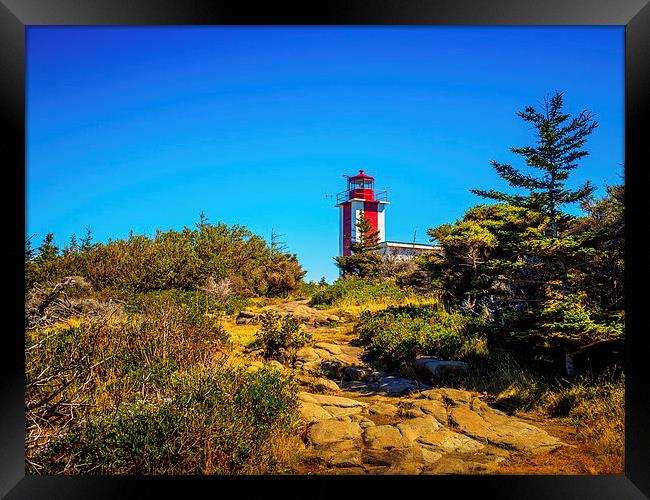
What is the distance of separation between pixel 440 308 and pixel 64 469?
6151 mm

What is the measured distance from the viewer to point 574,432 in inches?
164

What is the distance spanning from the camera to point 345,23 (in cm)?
296

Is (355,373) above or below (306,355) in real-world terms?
below

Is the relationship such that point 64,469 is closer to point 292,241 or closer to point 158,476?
point 158,476

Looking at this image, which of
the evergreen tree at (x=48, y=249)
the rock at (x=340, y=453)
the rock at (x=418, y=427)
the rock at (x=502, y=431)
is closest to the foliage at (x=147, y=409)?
Result: the rock at (x=340, y=453)

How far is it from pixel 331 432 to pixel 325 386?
4.65 feet

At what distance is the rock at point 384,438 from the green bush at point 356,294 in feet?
19.2

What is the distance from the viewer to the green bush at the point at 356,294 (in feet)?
33.8

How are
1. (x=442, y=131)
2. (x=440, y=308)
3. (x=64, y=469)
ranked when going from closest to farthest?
1. (x=64, y=469)
2. (x=442, y=131)
3. (x=440, y=308)

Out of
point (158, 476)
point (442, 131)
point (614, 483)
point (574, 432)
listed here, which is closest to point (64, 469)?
point (158, 476)

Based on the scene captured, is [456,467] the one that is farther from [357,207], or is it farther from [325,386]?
[357,207]

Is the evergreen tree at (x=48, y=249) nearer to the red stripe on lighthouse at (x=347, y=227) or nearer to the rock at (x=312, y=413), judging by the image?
the rock at (x=312, y=413)

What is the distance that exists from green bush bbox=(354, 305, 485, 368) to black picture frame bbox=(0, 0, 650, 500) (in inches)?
123

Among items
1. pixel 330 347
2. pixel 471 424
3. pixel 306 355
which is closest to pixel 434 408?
pixel 471 424
